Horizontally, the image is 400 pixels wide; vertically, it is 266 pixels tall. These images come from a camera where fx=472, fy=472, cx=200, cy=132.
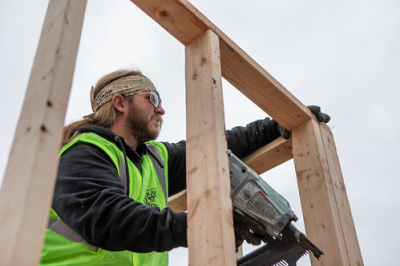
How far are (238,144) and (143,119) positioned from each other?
660 millimetres

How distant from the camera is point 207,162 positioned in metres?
1.90

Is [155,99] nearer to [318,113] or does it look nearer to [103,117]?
[103,117]

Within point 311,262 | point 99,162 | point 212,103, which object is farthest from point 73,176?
point 311,262

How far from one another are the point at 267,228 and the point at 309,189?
68 centimetres

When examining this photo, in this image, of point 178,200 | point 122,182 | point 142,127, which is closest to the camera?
point 122,182

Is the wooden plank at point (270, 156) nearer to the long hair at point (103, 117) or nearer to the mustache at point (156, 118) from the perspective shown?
the mustache at point (156, 118)

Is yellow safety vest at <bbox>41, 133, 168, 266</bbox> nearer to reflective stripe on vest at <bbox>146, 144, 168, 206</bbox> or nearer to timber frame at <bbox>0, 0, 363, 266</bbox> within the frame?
reflective stripe on vest at <bbox>146, 144, 168, 206</bbox>

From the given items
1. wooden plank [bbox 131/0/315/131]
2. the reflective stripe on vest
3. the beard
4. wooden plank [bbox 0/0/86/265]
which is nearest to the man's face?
the beard

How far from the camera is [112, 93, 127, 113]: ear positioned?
3039 millimetres

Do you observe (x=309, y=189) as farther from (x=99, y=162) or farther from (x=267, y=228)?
(x=99, y=162)

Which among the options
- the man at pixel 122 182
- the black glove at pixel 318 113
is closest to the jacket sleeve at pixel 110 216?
the man at pixel 122 182

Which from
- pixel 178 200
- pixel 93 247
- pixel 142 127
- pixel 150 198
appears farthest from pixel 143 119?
pixel 93 247

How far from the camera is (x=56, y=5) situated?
158cm

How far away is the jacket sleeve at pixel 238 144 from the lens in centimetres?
310
